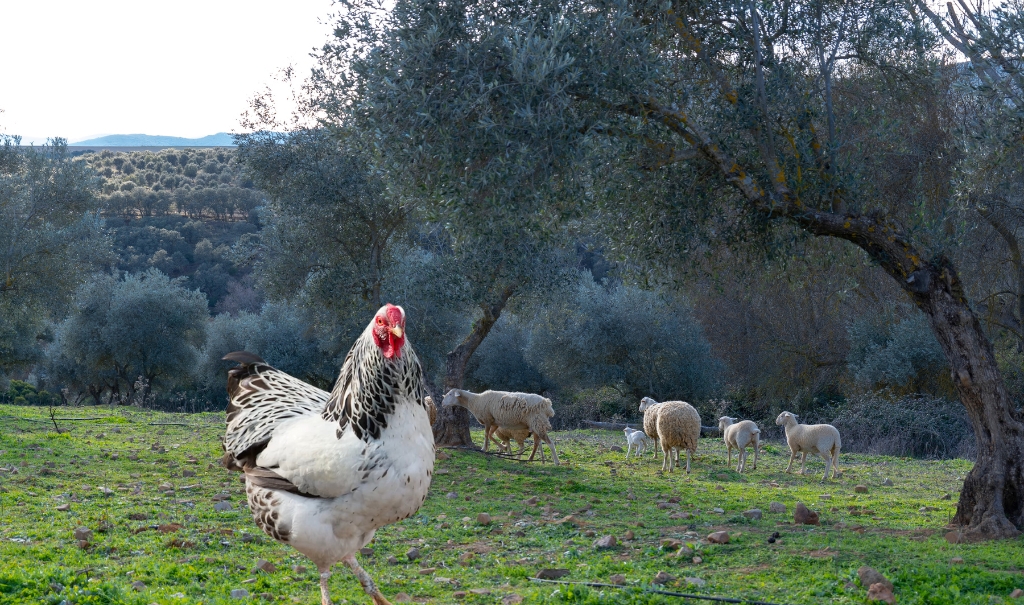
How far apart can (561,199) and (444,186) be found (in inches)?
50.8

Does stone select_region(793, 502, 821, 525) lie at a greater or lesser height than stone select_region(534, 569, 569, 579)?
greater

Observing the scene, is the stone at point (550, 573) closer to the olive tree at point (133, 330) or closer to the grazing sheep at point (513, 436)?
the grazing sheep at point (513, 436)

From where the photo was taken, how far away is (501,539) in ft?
27.8

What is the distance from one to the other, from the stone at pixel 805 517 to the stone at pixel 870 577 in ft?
9.75

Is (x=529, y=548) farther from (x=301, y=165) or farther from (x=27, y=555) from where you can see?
(x=301, y=165)

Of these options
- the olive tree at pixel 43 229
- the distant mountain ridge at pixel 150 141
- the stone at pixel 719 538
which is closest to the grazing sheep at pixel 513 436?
the stone at pixel 719 538

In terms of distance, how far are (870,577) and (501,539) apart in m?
3.69

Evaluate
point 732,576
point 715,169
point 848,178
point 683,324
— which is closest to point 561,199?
point 715,169

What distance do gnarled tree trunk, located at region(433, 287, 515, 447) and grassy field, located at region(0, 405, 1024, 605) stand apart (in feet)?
6.33

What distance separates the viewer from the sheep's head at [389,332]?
511 centimetres

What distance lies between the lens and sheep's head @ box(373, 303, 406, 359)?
5109 mm

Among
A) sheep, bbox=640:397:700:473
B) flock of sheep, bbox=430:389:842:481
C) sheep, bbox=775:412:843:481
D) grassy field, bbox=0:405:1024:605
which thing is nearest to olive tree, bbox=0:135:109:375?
grassy field, bbox=0:405:1024:605

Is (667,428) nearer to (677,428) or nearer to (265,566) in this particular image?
(677,428)

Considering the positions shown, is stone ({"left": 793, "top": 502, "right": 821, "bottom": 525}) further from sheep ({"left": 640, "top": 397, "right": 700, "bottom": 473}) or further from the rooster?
the rooster
